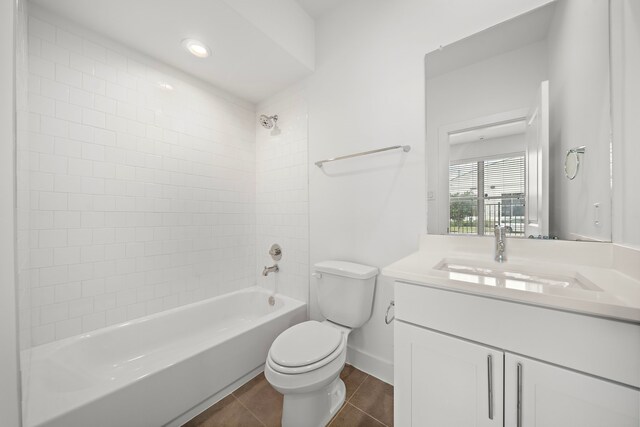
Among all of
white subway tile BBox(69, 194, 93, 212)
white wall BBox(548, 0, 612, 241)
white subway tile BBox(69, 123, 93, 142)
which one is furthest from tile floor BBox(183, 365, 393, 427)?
white subway tile BBox(69, 123, 93, 142)

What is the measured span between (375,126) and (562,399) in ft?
4.95

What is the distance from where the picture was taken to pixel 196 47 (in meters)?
1.66

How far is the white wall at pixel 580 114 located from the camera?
95cm

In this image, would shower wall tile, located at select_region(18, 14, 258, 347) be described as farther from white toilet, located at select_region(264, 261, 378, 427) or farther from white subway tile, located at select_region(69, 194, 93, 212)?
white toilet, located at select_region(264, 261, 378, 427)

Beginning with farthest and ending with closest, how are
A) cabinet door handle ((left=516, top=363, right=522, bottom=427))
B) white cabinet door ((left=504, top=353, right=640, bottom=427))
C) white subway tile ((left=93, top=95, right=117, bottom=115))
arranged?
white subway tile ((left=93, top=95, right=117, bottom=115))
cabinet door handle ((left=516, top=363, right=522, bottom=427))
white cabinet door ((left=504, top=353, right=640, bottom=427))

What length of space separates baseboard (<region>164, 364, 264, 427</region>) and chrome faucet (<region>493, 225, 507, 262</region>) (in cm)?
165

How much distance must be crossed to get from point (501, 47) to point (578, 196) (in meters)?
0.80

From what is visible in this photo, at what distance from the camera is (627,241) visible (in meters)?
0.86

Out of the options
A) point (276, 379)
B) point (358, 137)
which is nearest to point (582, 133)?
point (358, 137)

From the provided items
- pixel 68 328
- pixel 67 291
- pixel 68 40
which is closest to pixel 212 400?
pixel 68 328

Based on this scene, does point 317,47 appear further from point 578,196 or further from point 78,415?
point 78,415

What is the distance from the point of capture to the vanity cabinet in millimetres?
613

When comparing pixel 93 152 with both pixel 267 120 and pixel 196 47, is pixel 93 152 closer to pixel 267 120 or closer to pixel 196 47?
pixel 196 47

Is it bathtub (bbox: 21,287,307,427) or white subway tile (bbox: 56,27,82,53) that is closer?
bathtub (bbox: 21,287,307,427)
